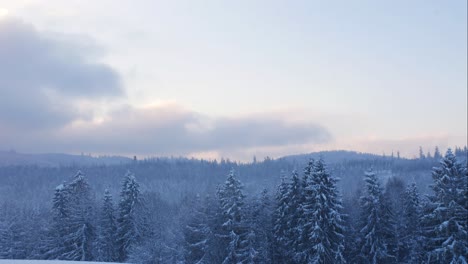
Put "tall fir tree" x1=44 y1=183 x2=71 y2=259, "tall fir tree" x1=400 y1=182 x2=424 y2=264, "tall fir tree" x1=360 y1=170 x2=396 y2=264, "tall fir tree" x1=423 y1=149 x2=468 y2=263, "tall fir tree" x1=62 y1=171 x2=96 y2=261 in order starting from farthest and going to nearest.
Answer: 1. "tall fir tree" x1=44 y1=183 x2=71 y2=259
2. "tall fir tree" x1=62 y1=171 x2=96 y2=261
3. "tall fir tree" x1=400 y1=182 x2=424 y2=264
4. "tall fir tree" x1=360 y1=170 x2=396 y2=264
5. "tall fir tree" x1=423 y1=149 x2=468 y2=263

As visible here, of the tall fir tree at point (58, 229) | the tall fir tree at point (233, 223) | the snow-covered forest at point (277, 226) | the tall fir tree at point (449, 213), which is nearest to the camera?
the tall fir tree at point (449, 213)

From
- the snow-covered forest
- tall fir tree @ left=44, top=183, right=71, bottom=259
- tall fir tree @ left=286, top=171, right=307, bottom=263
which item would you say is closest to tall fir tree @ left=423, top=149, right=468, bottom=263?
the snow-covered forest

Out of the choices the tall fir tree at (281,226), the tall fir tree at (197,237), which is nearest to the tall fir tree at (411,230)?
the tall fir tree at (281,226)

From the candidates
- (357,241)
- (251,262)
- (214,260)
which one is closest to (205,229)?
(214,260)

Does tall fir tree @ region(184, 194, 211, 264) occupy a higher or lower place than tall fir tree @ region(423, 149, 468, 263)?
lower

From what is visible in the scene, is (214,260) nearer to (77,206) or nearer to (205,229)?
(205,229)

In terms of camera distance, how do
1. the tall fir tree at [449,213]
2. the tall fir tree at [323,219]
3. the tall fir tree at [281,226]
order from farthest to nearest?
the tall fir tree at [281,226] → the tall fir tree at [323,219] → the tall fir tree at [449,213]

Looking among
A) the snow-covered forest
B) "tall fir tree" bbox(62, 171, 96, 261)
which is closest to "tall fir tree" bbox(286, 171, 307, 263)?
the snow-covered forest

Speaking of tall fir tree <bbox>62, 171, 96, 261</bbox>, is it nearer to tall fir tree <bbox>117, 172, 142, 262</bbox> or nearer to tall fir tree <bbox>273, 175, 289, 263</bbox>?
tall fir tree <bbox>117, 172, 142, 262</bbox>

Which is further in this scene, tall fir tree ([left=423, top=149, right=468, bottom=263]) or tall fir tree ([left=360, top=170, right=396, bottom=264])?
tall fir tree ([left=360, top=170, right=396, bottom=264])

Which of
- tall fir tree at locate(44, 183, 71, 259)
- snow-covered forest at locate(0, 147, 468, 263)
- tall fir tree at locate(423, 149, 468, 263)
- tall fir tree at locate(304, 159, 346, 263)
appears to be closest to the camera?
tall fir tree at locate(423, 149, 468, 263)

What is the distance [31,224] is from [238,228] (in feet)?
100

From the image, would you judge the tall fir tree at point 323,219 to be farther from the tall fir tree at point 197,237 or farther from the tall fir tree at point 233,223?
the tall fir tree at point 197,237

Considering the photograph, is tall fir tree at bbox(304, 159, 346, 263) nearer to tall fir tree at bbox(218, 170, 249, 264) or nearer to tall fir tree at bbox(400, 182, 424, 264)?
tall fir tree at bbox(218, 170, 249, 264)
